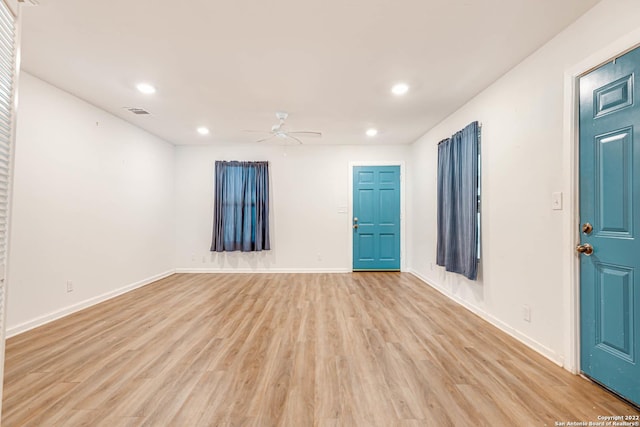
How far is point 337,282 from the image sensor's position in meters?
4.70

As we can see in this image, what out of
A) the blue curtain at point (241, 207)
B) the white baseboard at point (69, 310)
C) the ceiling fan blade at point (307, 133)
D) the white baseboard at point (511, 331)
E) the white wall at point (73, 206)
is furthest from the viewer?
the blue curtain at point (241, 207)

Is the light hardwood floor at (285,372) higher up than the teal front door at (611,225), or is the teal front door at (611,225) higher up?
the teal front door at (611,225)

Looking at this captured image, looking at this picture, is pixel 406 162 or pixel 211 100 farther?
pixel 406 162

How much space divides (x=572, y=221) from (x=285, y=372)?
7.81ft

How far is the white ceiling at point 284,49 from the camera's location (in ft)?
6.21

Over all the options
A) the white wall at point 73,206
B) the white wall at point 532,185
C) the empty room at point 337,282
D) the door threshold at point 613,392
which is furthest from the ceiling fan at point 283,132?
the door threshold at point 613,392

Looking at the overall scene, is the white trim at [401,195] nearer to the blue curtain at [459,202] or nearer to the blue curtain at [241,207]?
the blue curtain at [459,202]

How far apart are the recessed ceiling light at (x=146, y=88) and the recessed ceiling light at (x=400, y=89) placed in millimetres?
2711

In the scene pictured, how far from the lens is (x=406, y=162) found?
17.9 ft

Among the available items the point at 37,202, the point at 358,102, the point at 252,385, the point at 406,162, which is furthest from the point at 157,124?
the point at 406,162

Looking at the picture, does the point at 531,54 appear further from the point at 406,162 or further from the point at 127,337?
the point at 127,337

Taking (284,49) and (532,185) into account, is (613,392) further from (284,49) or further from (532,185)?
(284,49)

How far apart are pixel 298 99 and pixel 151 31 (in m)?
1.59

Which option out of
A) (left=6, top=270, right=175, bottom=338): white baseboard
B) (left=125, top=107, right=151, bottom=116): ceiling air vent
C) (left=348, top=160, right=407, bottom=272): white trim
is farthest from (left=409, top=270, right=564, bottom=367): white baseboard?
(left=125, top=107, right=151, bottom=116): ceiling air vent
